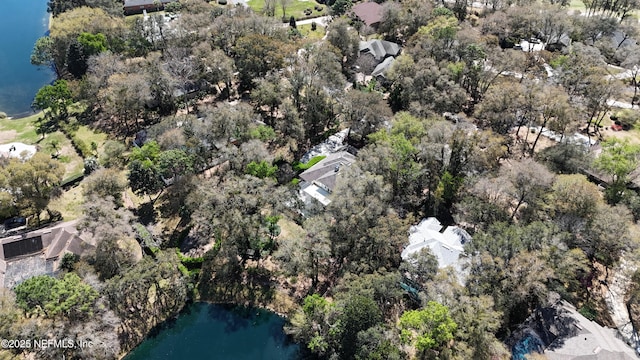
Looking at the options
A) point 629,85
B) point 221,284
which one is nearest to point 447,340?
point 221,284

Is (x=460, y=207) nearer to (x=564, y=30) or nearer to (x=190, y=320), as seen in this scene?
(x=190, y=320)

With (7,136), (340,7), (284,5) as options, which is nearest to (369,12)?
(340,7)

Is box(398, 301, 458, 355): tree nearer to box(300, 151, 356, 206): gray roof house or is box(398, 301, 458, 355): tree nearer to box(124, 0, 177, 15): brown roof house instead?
box(300, 151, 356, 206): gray roof house

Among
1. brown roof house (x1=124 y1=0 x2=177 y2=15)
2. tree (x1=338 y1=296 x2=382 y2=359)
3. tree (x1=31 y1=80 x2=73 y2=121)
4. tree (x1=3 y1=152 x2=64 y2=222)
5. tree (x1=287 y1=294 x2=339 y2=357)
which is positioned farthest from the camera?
brown roof house (x1=124 y1=0 x2=177 y2=15)

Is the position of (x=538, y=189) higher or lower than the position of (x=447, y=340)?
higher

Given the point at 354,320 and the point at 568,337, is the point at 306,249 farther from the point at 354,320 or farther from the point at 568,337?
the point at 568,337

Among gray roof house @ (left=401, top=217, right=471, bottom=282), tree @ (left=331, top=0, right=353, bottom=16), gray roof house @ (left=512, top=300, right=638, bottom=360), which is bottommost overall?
gray roof house @ (left=512, top=300, right=638, bottom=360)

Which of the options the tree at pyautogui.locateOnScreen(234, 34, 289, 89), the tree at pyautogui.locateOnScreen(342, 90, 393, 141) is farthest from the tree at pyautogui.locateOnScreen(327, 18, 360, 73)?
the tree at pyautogui.locateOnScreen(342, 90, 393, 141)
